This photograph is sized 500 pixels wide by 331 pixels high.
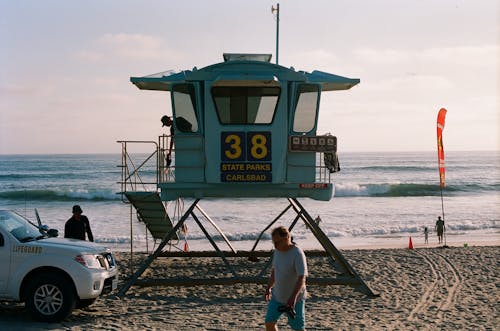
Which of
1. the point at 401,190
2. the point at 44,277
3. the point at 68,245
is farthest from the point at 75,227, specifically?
the point at 401,190

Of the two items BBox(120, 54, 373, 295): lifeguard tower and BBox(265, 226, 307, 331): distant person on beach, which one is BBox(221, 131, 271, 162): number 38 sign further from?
BBox(265, 226, 307, 331): distant person on beach

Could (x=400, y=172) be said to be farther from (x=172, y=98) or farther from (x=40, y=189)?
(x=172, y=98)

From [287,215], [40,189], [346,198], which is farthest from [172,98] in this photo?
[40,189]

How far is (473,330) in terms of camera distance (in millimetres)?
10844

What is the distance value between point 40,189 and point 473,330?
52.9 m

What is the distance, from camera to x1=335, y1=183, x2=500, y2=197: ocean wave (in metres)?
58.1

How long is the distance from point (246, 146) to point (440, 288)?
19.3ft

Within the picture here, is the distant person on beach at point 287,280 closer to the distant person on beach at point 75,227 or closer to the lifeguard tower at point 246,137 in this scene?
the lifeguard tower at point 246,137

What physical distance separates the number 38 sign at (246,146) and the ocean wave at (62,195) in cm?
4053

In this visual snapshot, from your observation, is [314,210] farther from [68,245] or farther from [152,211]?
[68,245]

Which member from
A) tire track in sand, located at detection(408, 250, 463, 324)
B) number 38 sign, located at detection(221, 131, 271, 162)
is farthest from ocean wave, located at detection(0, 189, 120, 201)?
number 38 sign, located at detection(221, 131, 271, 162)

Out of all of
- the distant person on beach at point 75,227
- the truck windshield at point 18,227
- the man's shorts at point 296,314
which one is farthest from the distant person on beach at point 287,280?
the distant person on beach at point 75,227

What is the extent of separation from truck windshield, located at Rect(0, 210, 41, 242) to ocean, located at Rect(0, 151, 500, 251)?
2557 millimetres

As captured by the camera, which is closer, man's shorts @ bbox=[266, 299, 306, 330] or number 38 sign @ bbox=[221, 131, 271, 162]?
man's shorts @ bbox=[266, 299, 306, 330]
